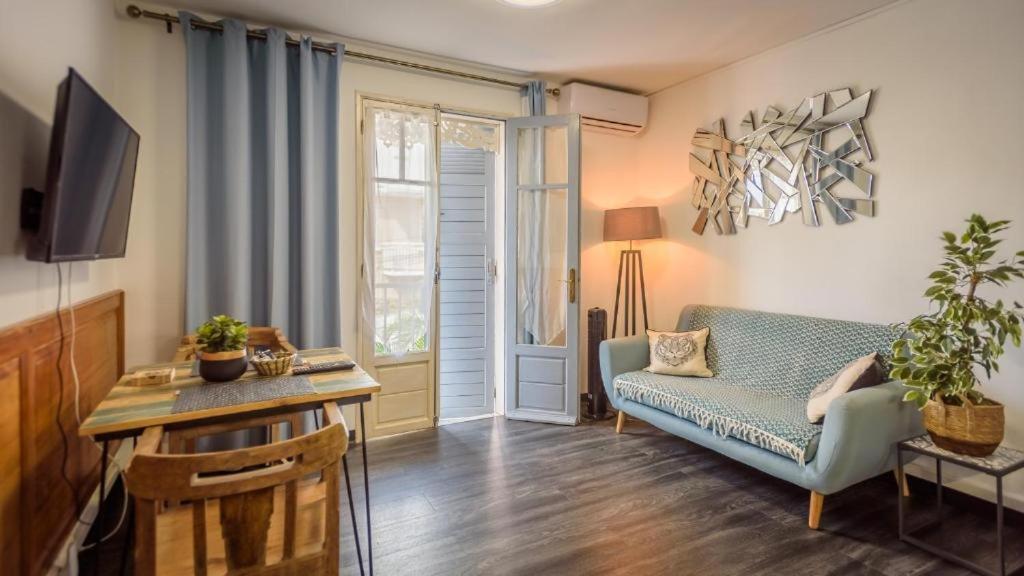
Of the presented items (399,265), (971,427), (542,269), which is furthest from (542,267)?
(971,427)

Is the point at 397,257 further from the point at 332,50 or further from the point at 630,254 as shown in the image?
the point at 630,254

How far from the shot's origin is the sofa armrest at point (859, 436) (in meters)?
2.12

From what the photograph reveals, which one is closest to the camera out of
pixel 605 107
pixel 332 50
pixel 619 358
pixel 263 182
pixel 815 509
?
pixel 815 509

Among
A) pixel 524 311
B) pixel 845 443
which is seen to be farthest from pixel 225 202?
pixel 845 443

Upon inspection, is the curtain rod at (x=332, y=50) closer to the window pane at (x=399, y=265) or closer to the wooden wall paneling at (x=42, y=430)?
the window pane at (x=399, y=265)

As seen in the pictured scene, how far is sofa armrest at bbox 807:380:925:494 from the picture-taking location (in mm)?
2125

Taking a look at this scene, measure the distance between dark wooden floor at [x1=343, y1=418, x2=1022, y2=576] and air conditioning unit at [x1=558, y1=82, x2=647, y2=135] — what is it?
242 centimetres

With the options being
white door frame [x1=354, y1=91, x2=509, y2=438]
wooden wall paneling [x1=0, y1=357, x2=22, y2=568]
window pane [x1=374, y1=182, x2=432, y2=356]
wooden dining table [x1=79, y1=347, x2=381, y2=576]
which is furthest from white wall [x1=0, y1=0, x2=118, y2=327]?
window pane [x1=374, y1=182, x2=432, y2=356]

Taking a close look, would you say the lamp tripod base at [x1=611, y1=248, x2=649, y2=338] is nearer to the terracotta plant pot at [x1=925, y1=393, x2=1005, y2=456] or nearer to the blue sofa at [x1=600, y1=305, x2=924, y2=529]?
the blue sofa at [x1=600, y1=305, x2=924, y2=529]

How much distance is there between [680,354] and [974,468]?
1534 millimetres

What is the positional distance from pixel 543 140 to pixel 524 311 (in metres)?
1.26

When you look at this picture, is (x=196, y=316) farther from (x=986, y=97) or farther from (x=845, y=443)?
(x=986, y=97)

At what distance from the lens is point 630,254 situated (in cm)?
411

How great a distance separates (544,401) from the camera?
369 cm
